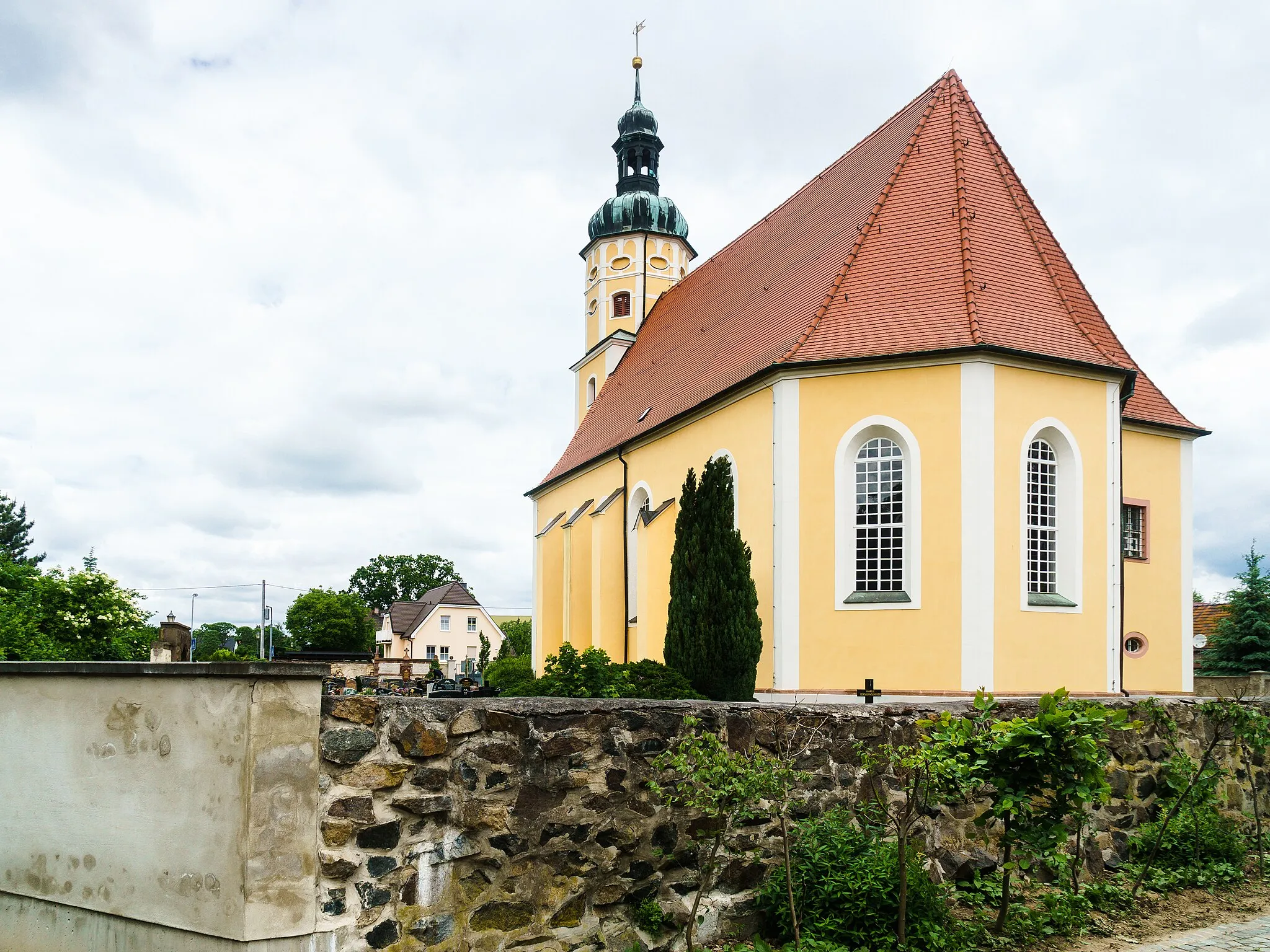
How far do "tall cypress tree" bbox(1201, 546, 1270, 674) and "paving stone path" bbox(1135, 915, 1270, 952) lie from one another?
18903 millimetres

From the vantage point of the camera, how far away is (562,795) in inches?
204

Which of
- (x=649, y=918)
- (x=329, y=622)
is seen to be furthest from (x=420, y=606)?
(x=649, y=918)

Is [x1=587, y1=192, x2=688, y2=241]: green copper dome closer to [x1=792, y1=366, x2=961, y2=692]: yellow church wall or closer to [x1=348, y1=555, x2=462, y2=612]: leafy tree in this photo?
[x1=792, y1=366, x2=961, y2=692]: yellow church wall

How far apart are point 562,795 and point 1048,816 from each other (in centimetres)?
262

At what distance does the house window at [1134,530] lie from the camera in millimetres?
17953

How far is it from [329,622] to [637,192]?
156ft

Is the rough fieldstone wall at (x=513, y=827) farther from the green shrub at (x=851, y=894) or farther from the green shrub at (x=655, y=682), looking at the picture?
the green shrub at (x=655, y=682)

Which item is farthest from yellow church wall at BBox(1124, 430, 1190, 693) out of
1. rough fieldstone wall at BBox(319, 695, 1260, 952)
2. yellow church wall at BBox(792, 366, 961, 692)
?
rough fieldstone wall at BBox(319, 695, 1260, 952)

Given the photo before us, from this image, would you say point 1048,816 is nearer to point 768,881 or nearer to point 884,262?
point 768,881

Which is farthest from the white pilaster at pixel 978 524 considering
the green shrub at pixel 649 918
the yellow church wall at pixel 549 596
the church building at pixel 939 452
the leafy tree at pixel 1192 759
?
the yellow church wall at pixel 549 596

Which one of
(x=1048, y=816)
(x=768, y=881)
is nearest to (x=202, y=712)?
(x=768, y=881)

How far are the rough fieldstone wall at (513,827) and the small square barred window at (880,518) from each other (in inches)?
357

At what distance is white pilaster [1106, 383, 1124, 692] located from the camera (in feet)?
47.7

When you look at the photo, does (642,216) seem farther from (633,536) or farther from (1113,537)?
(1113,537)
